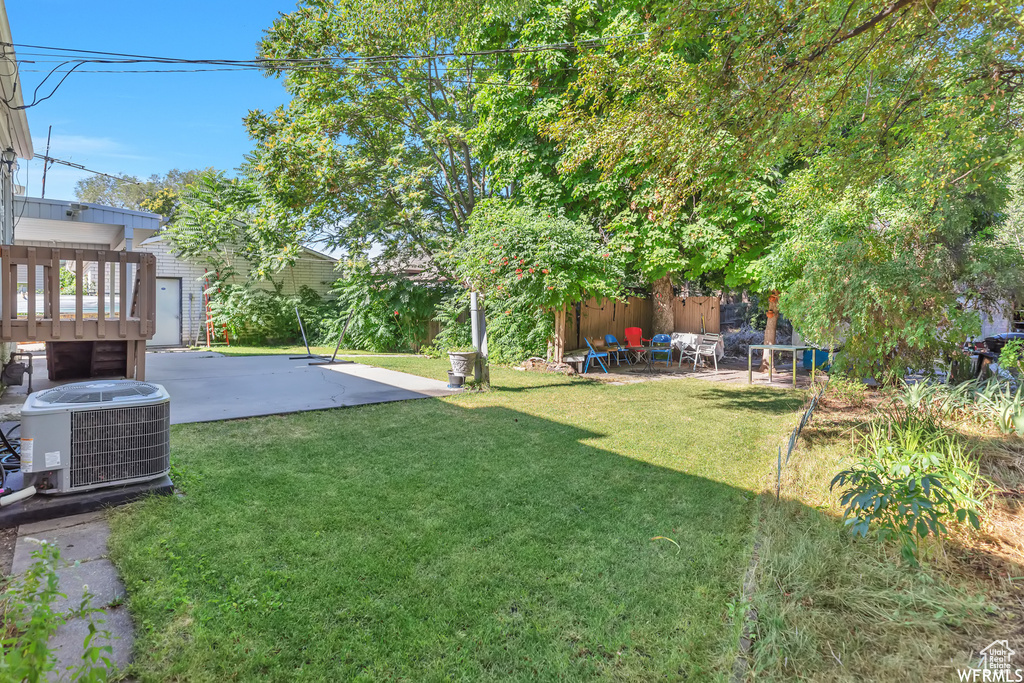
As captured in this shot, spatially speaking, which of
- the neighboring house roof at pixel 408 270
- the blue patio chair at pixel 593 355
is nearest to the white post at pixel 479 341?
the blue patio chair at pixel 593 355

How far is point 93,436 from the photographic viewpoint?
313 cm

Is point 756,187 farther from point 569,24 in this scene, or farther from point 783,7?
point 783,7

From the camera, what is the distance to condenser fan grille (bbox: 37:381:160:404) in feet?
10.2

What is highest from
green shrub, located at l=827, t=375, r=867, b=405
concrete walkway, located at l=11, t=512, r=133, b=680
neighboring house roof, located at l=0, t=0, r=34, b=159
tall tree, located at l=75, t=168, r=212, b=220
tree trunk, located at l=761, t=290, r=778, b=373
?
tall tree, located at l=75, t=168, r=212, b=220

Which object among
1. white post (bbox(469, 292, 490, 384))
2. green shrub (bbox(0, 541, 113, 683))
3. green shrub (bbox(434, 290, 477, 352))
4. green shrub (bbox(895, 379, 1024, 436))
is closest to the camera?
green shrub (bbox(0, 541, 113, 683))

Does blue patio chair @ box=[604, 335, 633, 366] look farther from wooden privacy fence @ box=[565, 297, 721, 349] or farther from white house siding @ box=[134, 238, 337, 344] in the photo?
white house siding @ box=[134, 238, 337, 344]

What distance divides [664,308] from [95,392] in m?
12.0

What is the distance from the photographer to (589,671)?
196cm

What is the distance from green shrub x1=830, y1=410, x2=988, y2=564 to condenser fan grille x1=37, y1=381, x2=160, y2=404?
4337mm

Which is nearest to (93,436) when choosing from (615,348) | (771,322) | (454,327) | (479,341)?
(479,341)

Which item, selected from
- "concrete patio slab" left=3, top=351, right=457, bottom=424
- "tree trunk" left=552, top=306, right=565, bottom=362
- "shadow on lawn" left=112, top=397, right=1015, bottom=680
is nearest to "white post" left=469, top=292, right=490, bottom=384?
"concrete patio slab" left=3, top=351, right=457, bottom=424

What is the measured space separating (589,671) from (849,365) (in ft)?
20.3

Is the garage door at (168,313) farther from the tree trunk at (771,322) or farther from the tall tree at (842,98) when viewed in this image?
the tree trunk at (771,322)

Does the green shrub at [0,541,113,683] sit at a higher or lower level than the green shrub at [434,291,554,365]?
lower
